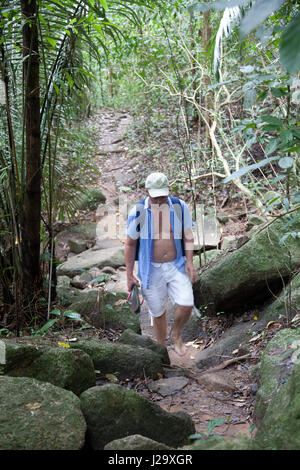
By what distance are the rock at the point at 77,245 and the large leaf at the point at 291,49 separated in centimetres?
856

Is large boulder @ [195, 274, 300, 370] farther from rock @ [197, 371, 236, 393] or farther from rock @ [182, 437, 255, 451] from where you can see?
rock @ [182, 437, 255, 451]

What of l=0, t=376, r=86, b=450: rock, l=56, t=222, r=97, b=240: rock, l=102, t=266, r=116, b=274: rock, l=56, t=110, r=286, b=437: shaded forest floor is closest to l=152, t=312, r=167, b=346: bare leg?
l=56, t=110, r=286, b=437: shaded forest floor

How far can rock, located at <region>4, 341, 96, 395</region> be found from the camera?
2.68 m

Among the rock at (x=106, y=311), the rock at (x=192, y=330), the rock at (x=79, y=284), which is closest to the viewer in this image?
the rock at (x=106, y=311)

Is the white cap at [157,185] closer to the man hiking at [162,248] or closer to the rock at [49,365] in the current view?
the man hiking at [162,248]

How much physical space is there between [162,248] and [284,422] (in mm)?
2472

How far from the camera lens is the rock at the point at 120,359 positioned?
11.2ft

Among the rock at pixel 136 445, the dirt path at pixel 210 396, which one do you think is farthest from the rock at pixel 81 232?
the rock at pixel 136 445

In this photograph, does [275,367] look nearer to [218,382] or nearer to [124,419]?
[218,382]

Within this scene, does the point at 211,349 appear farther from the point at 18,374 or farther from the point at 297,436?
the point at 297,436

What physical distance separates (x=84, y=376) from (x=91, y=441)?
1.95 feet

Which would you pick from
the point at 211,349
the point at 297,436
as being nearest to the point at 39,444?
the point at 297,436

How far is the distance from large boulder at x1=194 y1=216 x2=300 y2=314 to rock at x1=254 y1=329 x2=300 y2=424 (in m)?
1.39

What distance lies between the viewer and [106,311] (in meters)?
4.67
